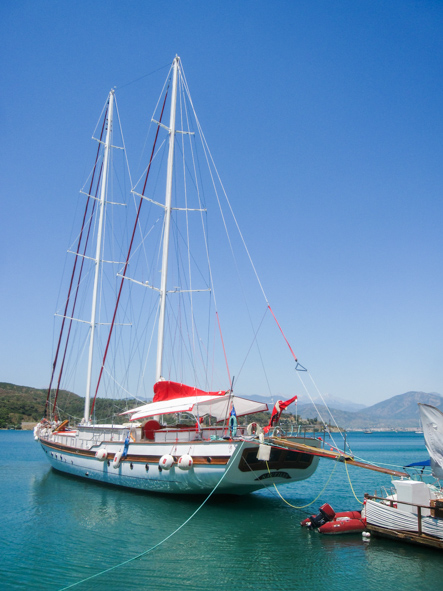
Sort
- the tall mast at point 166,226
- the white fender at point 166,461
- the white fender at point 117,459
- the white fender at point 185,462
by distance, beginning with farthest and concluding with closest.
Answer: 1. the tall mast at point 166,226
2. the white fender at point 117,459
3. the white fender at point 166,461
4. the white fender at point 185,462

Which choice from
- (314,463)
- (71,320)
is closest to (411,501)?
(314,463)

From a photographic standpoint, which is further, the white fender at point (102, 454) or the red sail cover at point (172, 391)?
the white fender at point (102, 454)

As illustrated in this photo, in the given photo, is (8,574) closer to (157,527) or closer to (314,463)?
(157,527)

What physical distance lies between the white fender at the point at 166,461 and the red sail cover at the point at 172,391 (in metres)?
3.63

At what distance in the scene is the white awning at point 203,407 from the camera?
21203mm

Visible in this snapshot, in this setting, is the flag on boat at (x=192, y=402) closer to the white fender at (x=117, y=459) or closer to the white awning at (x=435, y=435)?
the white fender at (x=117, y=459)

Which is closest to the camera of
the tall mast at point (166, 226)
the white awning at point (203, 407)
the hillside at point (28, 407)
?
the white awning at point (203, 407)

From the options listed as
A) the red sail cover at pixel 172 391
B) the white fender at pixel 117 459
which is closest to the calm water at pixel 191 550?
the white fender at pixel 117 459

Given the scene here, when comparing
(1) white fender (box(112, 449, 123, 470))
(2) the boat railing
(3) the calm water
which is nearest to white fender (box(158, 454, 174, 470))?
(3) the calm water

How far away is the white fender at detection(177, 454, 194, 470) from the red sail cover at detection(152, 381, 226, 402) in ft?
14.0

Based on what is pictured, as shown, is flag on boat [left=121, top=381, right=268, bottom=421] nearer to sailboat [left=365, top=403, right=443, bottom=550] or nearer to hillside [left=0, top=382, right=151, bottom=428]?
sailboat [left=365, top=403, right=443, bottom=550]

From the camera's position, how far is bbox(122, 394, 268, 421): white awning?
2120 centimetres

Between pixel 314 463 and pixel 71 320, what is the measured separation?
930 inches

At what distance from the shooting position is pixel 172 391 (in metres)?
23.9
